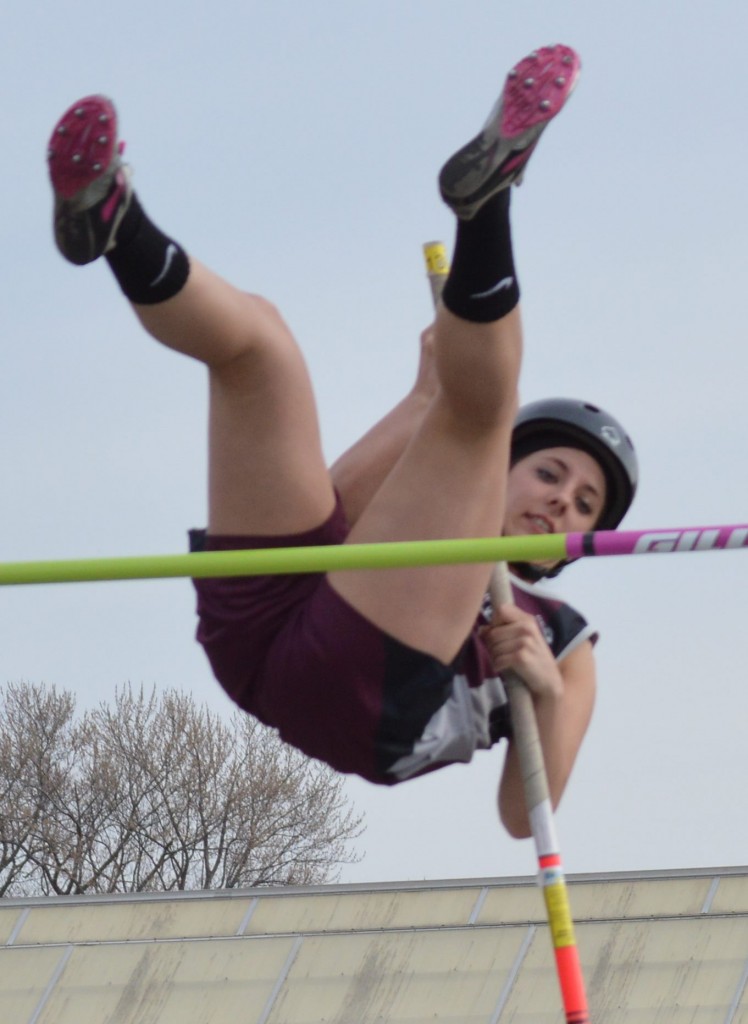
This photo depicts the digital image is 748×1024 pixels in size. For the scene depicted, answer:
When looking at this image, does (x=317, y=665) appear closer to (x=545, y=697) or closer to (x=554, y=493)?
(x=545, y=697)

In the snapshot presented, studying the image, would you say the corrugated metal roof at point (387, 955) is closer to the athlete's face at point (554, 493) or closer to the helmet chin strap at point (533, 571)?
the helmet chin strap at point (533, 571)

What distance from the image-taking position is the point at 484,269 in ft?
9.43

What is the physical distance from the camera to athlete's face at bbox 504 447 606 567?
3.58 metres

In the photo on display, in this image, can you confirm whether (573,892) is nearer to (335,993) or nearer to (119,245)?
(335,993)

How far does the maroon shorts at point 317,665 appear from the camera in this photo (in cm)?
304

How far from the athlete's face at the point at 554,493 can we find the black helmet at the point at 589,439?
0.02 meters

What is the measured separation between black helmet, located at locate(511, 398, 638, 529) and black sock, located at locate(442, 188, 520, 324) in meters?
0.76

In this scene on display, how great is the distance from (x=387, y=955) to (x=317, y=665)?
8605mm

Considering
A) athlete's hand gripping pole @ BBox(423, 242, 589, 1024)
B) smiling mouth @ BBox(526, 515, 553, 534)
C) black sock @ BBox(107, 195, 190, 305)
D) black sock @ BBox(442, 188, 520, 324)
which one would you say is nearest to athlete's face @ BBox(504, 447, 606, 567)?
smiling mouth @ BBox(526, 515, 553, 534)

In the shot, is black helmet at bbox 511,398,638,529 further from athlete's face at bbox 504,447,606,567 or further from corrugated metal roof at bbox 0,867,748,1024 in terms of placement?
corrugated metal roof at bbox 0,867,748,1024

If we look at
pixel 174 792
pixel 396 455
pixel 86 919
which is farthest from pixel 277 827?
pixel 396 455

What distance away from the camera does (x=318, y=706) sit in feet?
10.2

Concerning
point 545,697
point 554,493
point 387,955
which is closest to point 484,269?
point 554,493

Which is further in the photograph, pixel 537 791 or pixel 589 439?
pixel 589 439
